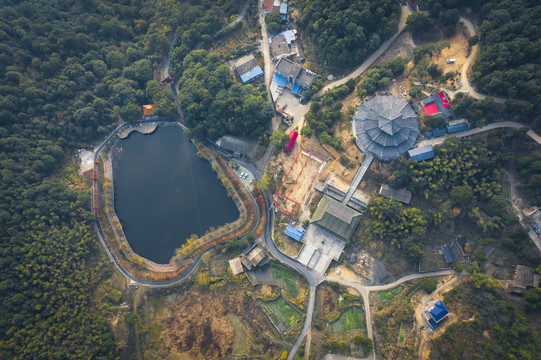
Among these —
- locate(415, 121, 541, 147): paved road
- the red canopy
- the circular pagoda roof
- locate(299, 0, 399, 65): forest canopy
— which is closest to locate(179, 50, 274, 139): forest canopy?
locate(299, 0, 399, 65): forest canopy

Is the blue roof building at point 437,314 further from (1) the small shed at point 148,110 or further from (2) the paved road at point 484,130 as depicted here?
(1) the small shed at point 148,110

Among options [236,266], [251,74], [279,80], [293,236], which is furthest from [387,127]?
[236,266]

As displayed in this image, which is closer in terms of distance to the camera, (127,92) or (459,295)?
(459,295)

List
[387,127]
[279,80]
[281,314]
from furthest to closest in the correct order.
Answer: [279,80] < [281,314] < [387,127]

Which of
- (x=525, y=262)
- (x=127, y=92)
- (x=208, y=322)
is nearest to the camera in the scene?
(x=525, y=262)

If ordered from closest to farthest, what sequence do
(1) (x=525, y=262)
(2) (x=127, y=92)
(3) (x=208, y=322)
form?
(1) (x=525, y=262), (3) (x=208, y=322), (2) (x=127, y=92)

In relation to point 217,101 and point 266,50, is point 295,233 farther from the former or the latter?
point 266,50

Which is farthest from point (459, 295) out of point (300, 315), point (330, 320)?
point (300, 315)

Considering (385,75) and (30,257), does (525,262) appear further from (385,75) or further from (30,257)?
(30,257)
